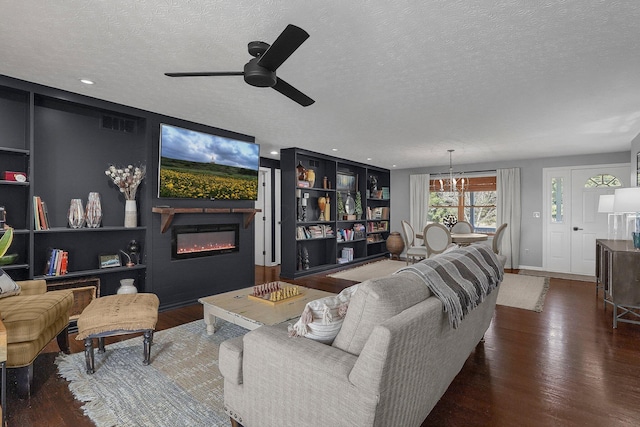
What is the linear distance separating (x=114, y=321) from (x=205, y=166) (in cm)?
229

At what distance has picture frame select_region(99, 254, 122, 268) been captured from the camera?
11.5 feet

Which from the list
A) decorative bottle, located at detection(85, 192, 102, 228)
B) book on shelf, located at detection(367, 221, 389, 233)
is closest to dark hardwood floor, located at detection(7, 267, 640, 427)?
decorative bottle, located at detection(85, 192, 102, 228)

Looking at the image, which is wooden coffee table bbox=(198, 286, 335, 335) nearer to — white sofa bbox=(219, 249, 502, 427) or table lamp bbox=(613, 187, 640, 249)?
white sofa bbox=(219, 249, 502, 427)

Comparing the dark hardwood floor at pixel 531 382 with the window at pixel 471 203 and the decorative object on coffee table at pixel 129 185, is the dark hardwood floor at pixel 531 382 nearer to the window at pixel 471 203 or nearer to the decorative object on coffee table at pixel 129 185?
the decorative object on coffee table at pixel 129 185

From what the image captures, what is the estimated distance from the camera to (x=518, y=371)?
2.49 m

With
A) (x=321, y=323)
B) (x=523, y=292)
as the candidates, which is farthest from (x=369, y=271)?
(x=321, y=323)

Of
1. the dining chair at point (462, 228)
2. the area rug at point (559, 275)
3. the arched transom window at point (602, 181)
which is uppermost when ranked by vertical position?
the arched transom window at point (602, 181)

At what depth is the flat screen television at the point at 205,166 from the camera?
12.5ft

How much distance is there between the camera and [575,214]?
20.5 feet

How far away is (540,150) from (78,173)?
274 inches

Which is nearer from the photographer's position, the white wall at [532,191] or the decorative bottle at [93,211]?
the decorative bottle at [93,211]

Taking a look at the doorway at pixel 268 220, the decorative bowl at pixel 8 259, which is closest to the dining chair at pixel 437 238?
the doorway at pixel 268 220

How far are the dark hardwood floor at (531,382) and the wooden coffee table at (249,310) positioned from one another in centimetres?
76

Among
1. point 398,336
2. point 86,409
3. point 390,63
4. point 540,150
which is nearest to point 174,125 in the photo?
point 390,63
